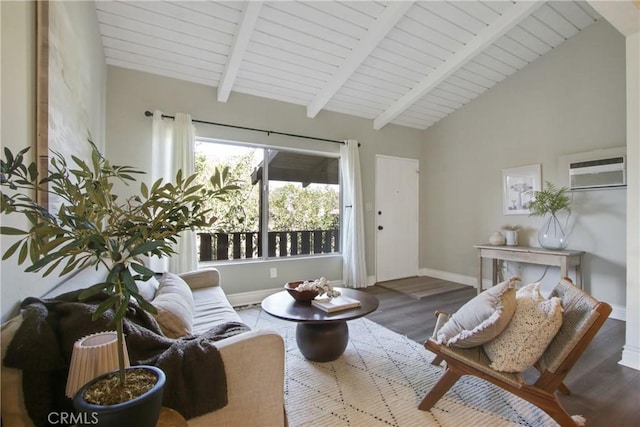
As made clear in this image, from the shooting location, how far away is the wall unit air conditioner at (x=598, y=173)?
308 centimetres

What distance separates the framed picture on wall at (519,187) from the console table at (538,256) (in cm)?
63

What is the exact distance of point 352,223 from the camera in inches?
169

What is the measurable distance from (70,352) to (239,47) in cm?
279

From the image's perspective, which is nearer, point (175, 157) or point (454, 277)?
point (175, 157)

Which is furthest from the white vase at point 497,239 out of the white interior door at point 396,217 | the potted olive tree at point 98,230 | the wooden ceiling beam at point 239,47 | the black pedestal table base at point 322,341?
the potted olive tree at point 98,230

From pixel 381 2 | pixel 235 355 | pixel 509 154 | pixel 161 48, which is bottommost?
pixel 235 355

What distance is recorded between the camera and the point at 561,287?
5.69 feet

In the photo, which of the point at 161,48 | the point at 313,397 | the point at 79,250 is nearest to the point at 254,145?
the point at 161,48

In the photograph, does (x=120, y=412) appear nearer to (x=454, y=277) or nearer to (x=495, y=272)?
(x=495, y=272)

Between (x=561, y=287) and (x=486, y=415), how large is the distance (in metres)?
0.84

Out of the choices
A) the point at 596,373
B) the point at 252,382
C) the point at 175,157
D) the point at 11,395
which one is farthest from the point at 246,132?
the point at 596,373

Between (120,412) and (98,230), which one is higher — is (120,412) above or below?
below

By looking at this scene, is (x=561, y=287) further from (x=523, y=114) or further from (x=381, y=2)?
(x=523, y=114)

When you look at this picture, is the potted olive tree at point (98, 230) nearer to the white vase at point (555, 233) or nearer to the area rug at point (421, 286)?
the area rug at point (421, 286)
